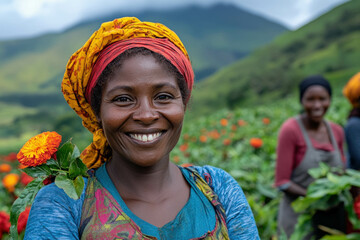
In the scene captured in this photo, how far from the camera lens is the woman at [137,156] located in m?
1.21

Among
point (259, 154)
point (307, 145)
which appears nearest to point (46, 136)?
point (307, 145)

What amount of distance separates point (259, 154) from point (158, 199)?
14.3 ft

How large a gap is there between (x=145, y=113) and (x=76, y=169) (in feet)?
0.98

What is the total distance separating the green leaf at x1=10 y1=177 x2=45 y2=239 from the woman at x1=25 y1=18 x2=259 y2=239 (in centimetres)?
3

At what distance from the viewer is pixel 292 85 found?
35.4m

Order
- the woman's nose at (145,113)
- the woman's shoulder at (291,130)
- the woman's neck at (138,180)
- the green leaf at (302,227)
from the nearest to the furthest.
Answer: the woman's nose at (145,113)
the woman's neck at (138,180)
the green leaf at (302,227)
the woman's shoulder at (291,130)

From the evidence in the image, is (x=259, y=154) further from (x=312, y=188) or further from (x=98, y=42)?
(x=98, y=42)

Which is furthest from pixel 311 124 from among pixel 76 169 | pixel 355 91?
pixel 76 169

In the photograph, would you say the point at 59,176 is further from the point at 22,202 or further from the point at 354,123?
the point at 354,123

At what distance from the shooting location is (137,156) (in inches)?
51.7

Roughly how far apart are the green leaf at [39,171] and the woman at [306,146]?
2.16 metres

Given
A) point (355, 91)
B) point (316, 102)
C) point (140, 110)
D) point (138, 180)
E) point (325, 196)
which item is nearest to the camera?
point (140, 110)

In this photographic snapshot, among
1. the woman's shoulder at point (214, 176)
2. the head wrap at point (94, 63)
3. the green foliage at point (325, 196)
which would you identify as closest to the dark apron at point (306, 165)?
the green foliage at point (325, 196)

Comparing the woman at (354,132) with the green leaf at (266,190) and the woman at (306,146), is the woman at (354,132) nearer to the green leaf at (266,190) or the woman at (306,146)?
the woman at (306,146)
